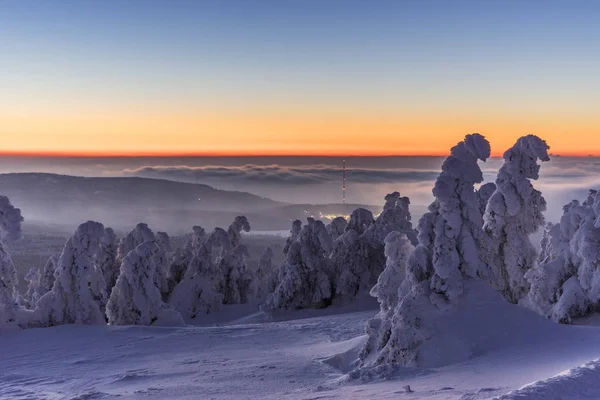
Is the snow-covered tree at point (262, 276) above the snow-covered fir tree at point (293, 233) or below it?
below

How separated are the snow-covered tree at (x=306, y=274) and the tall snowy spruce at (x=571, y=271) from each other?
18440 millimetres

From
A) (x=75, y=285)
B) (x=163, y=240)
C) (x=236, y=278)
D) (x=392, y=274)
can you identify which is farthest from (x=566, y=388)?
(x=236, y=278)

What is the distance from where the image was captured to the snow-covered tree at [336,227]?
5025 centimetres

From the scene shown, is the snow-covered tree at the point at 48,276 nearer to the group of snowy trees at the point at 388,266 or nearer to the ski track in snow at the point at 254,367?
the group of snowy trees at the point at 388,266

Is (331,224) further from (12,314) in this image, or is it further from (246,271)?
(12,314)

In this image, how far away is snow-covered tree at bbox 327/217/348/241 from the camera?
5025cm

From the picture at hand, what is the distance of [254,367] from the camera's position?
688 inches

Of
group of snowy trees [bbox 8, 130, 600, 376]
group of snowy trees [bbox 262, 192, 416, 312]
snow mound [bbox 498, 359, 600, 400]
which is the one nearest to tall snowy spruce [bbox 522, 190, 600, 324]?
group of snowy trees [bbox 8, 130, 600, 376]

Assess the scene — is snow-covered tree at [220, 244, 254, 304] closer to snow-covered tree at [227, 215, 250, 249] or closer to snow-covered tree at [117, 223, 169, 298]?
snow-covered tree at [227, 215, 250, 249]

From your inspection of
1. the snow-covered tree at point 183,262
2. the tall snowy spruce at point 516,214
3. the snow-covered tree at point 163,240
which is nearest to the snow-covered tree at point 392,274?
the tall snowy spruce at point 516,214

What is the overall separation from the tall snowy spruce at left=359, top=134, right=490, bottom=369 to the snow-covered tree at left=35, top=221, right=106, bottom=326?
55.9 feet

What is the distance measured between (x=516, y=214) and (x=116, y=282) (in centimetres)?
2415

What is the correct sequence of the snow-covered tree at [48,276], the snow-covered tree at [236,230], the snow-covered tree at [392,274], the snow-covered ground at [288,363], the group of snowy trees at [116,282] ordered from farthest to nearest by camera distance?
1. the snow-covered tree at [236,230]
2. the snow-covered tree at [48,276]
3. the group of snowy trees at [116,282]
4. the snow-covered tree at [392,274]
5. the snow-covered ground at [288,363]

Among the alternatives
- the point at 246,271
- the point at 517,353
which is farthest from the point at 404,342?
the point at 246,271
